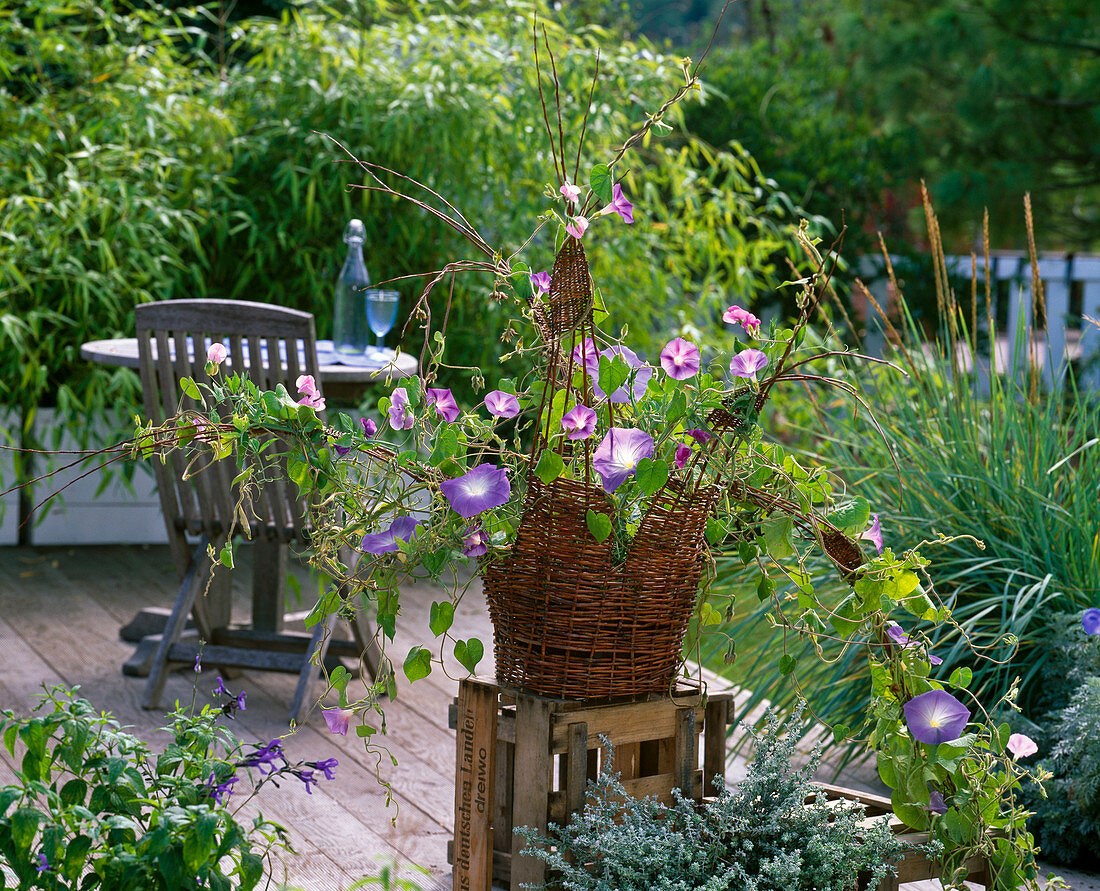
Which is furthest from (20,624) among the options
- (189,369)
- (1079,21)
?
(1079,21)

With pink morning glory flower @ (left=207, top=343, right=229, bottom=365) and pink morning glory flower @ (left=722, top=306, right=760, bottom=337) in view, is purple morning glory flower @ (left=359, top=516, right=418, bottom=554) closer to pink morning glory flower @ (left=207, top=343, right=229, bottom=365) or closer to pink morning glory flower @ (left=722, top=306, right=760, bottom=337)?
pink morning glory flower @ (left=207, top=343, right=229, bottom=365)

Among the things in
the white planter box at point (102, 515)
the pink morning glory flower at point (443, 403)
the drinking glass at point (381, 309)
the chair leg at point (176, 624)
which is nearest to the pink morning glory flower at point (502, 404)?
the pink morning glory flower at point (443, 403)

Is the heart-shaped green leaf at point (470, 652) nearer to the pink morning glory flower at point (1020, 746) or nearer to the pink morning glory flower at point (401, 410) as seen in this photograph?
the pink morning glory flower at point (401, 410)

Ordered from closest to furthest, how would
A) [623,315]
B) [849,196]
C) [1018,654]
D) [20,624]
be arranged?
[1018,654] < [20,624] < [623,315] < [849,196]

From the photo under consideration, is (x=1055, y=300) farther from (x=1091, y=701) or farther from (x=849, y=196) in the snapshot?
(x=1091, y=701)

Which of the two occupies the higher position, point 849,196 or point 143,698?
point 849,196

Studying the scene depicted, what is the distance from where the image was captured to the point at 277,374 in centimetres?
260

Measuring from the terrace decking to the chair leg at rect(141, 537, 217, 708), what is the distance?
2.0 inches

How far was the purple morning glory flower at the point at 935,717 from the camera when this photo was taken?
1.48m

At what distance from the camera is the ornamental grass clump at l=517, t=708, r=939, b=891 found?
1.52m

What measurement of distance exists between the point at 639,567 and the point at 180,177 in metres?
3.12

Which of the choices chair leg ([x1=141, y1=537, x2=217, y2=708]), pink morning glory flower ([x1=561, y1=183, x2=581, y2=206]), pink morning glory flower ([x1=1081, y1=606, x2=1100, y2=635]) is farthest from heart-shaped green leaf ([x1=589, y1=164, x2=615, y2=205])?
chair leg ([x1=141, y1=537, x2=217, y2=708])

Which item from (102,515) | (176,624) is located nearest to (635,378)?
(176,624)

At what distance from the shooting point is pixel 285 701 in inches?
110
